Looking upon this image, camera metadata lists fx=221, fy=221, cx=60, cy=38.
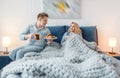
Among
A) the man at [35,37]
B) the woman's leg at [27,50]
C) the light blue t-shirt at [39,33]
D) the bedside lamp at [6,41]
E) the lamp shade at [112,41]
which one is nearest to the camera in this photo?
the woman's leg at [27,50]

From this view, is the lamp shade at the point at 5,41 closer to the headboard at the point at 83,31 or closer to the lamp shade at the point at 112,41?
the headboard at the point at 83,31

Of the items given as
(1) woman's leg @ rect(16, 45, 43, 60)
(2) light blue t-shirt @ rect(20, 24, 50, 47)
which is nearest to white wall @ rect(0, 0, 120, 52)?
(2) light blue t-shirt @ rect(20, 24, 50, 47)

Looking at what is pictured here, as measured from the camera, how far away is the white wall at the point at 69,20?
4324 millimetres

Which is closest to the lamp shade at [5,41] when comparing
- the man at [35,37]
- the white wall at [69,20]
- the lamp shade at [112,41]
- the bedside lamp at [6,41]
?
the bedside lamp at [6,41]

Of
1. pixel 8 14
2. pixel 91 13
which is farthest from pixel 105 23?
pixel 8 14

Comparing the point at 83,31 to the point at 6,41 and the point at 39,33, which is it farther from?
the point at 6,41

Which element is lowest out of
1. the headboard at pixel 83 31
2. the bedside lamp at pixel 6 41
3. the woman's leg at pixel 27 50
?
the woman's leg at pixel 27 50

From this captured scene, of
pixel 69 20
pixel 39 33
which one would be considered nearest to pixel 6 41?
pixel 39 33

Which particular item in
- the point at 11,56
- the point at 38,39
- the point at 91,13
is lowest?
the point at 11,56

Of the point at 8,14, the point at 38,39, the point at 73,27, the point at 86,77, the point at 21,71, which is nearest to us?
the point at 86,77

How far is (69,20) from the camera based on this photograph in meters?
4.44

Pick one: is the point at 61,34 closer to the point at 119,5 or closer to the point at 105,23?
the point at 105,23

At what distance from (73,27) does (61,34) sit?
31cm

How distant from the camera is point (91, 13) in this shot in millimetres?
4461
